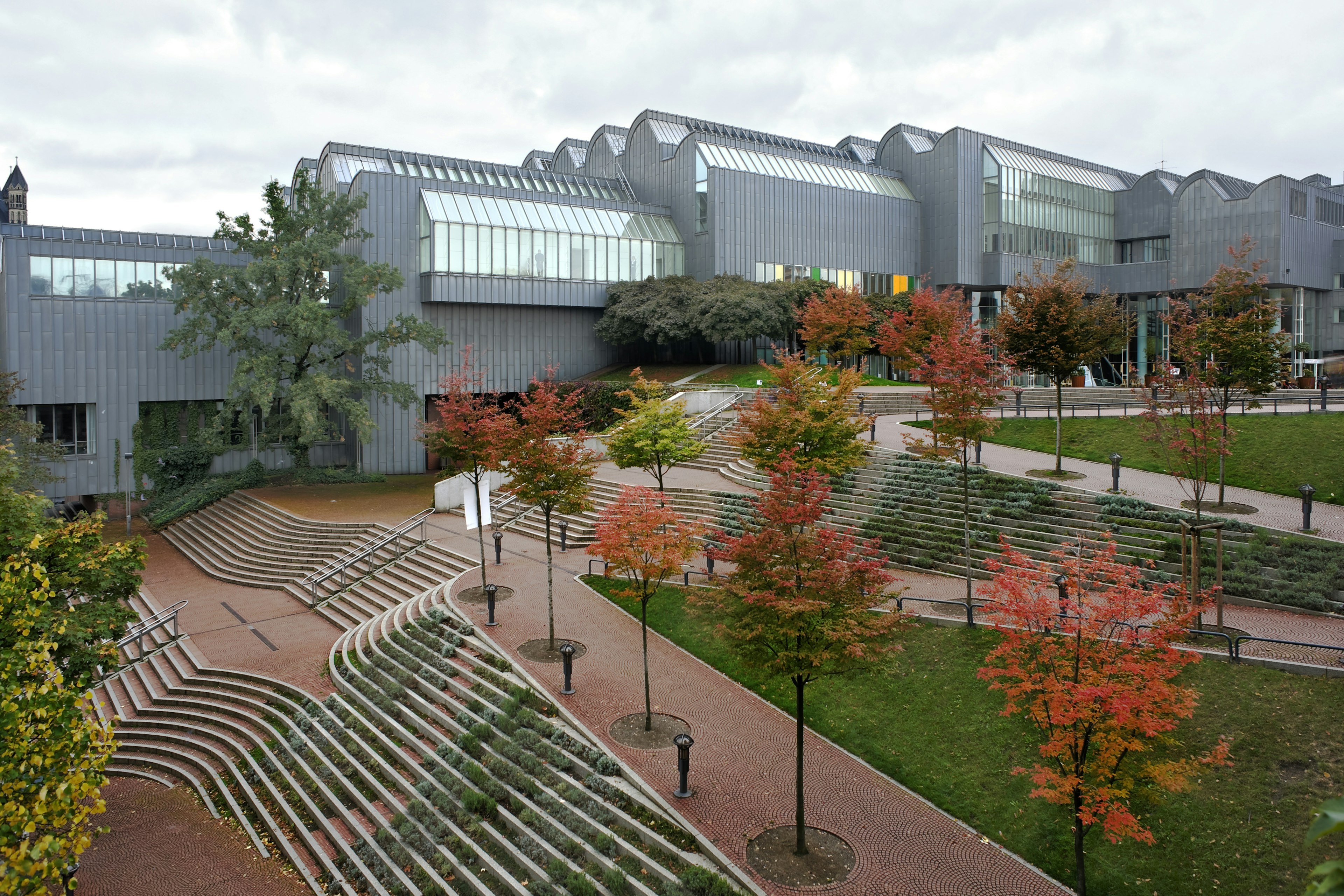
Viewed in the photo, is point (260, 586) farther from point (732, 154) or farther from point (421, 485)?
point (732, 154)

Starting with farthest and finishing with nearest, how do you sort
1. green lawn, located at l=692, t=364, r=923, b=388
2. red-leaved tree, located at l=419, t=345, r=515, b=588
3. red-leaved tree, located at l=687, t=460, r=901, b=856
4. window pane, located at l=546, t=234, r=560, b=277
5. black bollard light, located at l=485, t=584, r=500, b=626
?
window pane, located at l=546, t=234, r=560, b=277
green lawn, located at l=692, t=364, r=923, b=388
red-leaved tree, located at l=419, t=345, r=515, b=588
black bollard light, located at l=485, t=584, r=500, b=626
red-leaved tree, located at l=687, t=460, r=901, b=856

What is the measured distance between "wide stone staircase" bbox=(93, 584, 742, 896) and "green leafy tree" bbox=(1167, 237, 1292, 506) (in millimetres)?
17949

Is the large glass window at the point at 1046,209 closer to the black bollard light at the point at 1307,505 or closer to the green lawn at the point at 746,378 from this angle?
the green lawn at the point at 746,378

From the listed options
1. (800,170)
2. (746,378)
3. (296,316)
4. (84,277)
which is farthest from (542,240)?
(84,277)

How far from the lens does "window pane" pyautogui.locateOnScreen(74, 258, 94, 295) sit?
Answer: 127ft

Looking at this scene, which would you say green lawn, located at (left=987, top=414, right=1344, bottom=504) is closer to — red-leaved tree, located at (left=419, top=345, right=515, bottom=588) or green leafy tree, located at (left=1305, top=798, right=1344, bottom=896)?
red-leaved tree, located at (left=419, top=345, right=515, bottom=588)

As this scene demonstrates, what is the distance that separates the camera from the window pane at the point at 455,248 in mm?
43438

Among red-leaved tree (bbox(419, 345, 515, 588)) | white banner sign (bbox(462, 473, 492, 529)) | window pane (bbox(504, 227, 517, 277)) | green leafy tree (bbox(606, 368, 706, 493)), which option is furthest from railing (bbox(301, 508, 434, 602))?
window pane (bbox(504, 227, 517, 277))

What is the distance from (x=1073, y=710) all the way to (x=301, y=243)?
3547cm

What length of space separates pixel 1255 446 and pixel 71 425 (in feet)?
159

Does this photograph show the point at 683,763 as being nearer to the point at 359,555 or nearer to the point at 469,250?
the point at 359,555

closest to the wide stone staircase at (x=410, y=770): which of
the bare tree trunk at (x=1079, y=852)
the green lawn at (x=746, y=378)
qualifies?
the bare tree trunk at (x=1079, y=852)

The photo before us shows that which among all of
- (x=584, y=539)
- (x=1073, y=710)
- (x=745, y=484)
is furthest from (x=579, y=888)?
(x=745, y=484)

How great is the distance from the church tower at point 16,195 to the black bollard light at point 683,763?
12507cm
